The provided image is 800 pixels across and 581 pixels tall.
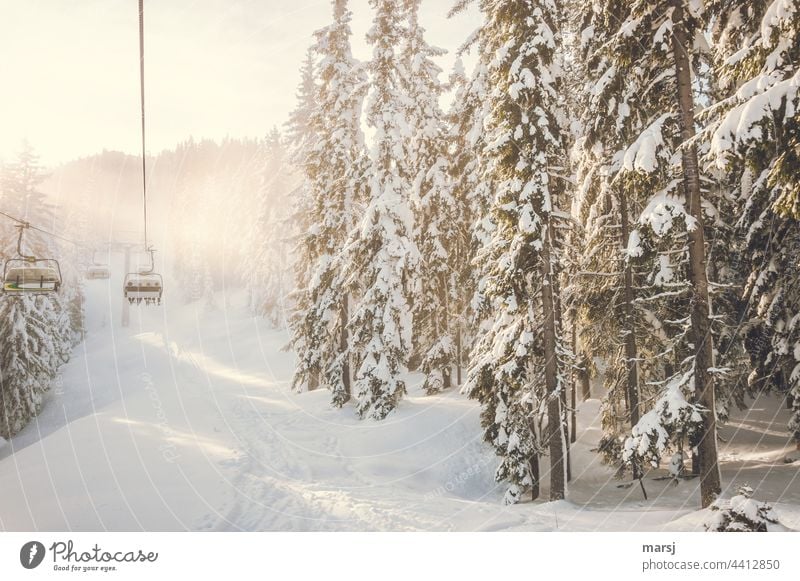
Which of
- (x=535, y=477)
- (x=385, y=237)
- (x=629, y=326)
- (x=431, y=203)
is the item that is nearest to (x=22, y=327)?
(x=385, y=237)

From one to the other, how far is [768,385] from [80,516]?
657 inches

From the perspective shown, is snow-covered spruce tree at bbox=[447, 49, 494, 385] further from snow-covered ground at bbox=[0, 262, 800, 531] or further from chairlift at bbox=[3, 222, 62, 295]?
chairlift at bbox=[3, 222, 62, 295]

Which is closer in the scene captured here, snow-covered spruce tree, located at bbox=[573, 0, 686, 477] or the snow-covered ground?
snow-covered spruce tree, located at bbox=[573, 0, 686, 477]

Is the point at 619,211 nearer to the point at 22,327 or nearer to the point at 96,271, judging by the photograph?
the point at 96,271

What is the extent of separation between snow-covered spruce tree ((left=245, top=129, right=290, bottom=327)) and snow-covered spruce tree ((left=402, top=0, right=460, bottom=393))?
71.3 ft

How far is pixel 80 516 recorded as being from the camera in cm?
998

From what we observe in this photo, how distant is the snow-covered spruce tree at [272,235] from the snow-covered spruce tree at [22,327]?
17486mm

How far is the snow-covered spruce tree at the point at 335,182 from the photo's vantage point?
18.8m

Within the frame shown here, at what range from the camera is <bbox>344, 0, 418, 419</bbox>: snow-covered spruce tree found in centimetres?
1678

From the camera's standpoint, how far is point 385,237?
663 inches

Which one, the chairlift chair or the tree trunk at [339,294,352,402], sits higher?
the chairlift chair

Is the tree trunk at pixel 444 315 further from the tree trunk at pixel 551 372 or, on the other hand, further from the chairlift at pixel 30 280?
the chairlift at pixel 30 280

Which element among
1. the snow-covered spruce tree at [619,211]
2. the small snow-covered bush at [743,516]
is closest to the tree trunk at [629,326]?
the snow-covered spruce tree at [619,211]

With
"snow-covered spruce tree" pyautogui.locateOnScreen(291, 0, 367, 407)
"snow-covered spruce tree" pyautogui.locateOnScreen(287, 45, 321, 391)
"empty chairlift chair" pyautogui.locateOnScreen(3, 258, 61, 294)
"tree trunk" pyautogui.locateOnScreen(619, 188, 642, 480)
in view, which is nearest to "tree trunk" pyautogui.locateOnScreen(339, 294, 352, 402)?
"snow-covered spruce tree" pyautogui.locateOnScreen(291, 0, 367, 407)
